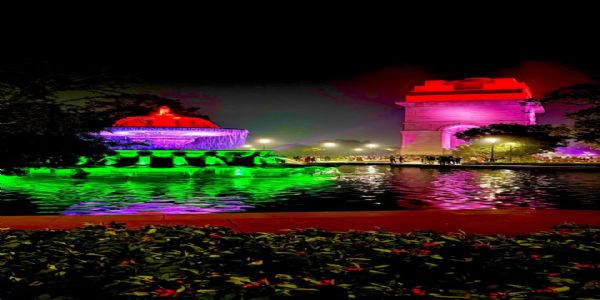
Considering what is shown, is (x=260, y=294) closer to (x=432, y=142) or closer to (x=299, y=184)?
(x=299, y=184)

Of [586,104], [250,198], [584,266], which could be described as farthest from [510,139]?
[584,266]

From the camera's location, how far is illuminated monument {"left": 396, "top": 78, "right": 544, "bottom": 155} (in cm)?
8819

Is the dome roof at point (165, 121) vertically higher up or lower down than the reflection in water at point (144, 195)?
higher up

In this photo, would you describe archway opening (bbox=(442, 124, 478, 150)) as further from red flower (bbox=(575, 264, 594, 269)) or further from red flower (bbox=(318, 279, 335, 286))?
red flower (bbox=(318, 279, 335, 286))

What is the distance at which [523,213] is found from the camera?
1043cm

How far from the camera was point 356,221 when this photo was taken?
9227mm

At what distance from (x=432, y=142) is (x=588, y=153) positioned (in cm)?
2247

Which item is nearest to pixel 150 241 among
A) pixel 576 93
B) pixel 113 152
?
pixel 113 152

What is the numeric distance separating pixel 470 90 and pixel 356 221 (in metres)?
87.3

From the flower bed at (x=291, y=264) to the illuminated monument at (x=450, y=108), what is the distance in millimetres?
83852

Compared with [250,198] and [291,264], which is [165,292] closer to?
[291,264]

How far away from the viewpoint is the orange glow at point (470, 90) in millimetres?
88438

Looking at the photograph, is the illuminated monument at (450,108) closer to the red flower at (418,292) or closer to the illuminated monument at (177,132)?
the illuminated monument at (177,132)

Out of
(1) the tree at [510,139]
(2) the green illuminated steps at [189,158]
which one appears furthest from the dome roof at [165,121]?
(1) the tree at [510,139]
